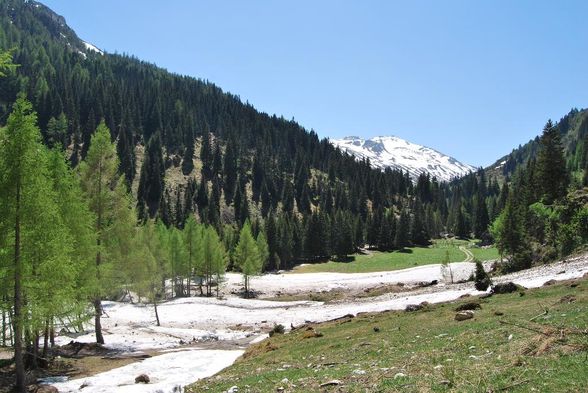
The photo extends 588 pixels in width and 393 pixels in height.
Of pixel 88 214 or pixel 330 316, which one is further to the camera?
pixel 330 316

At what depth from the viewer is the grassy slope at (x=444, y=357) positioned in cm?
1009

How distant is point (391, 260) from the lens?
11462cm

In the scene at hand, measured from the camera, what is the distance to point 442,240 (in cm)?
15788

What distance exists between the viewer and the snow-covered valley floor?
73.4 feet

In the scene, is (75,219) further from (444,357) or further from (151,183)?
(151,183)

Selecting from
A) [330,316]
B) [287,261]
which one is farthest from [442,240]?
[330,316]

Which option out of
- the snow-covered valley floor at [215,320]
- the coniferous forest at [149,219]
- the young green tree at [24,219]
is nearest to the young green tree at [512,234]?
the coniferous forest at [149,219]

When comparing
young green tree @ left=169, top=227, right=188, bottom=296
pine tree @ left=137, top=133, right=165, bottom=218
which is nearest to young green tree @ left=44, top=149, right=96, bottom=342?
young green tree @ left=169, top=227, right=188, bottom=296

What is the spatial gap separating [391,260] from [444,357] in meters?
104

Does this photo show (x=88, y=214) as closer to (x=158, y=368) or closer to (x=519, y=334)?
(x=158, y=368)

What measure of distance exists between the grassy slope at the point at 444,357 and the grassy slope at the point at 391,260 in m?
81.6

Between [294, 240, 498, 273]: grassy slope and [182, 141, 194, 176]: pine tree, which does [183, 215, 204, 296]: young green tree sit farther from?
[182, 141, 194, 176]: pine tree

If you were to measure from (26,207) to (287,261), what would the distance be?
103663 mm

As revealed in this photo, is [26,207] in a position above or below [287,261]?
above
